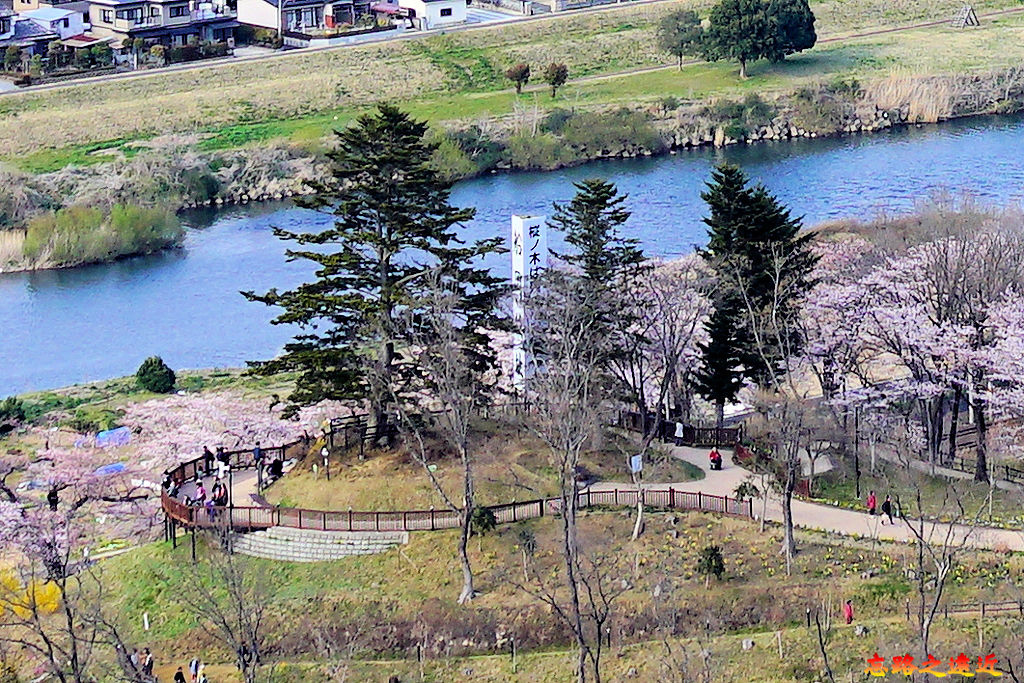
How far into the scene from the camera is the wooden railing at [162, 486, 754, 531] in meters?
38.9

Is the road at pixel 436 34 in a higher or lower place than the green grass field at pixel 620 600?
higher

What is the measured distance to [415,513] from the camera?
38844 mm

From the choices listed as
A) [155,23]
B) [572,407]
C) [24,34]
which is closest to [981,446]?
[572,407]

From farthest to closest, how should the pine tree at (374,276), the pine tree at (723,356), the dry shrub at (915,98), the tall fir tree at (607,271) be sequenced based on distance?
1. the dry shrub at (915,98)
2. the pine tree at (723,356)
3. the tall fir tree at (607,271)
4. the pine tree at (374,276)

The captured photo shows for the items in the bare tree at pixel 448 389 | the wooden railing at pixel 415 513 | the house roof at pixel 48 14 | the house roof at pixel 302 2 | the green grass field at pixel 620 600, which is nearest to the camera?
the green grass field at pixel 620 600

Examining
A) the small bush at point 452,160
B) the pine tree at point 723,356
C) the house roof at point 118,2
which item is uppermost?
the house roof at point 118,2

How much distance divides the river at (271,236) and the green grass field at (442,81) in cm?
735

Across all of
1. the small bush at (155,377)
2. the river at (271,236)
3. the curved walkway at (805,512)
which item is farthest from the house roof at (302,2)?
the curved walkway at (805,512)

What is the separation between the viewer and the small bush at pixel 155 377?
55.7 metres

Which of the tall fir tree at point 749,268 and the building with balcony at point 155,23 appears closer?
the tall fir tree at point 749,268

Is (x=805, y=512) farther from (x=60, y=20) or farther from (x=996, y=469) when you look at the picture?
(x=60, y=20)

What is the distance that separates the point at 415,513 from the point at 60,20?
68.9 metres

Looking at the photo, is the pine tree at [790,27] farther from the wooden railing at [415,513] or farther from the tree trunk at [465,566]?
the tree trunk at [465,566]

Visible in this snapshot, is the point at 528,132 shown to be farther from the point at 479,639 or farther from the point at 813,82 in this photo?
the point at 479,639
